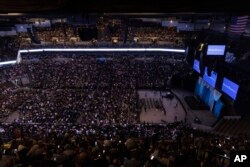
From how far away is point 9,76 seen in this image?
4659 cm

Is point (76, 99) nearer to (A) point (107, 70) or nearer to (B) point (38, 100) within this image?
(B) point (38, 100)

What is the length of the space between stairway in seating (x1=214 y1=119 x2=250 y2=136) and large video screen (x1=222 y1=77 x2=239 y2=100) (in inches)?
Result: 80.8

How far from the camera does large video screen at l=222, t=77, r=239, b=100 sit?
2354 centimetres

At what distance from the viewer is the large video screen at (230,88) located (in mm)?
23539

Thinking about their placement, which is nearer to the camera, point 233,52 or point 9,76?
point 233,52

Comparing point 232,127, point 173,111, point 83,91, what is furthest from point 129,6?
point 83,91

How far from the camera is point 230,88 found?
24609mm

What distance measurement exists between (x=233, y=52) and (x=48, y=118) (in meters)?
20.9

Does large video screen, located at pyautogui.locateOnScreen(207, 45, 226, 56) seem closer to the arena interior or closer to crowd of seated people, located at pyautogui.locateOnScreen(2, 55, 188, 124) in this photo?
the arena interior

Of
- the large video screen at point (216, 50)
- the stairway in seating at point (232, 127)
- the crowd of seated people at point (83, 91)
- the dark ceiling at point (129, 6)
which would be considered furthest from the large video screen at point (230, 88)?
the dark ceiling at point (129, 6)

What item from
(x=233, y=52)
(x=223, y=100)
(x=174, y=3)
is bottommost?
(x=223, y=100)

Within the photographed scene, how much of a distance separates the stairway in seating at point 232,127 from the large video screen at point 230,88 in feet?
6.74

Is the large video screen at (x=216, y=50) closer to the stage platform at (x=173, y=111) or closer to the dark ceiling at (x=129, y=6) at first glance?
the stage platform at (x=173, y=111)

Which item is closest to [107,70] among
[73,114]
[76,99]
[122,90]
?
[122,90]
